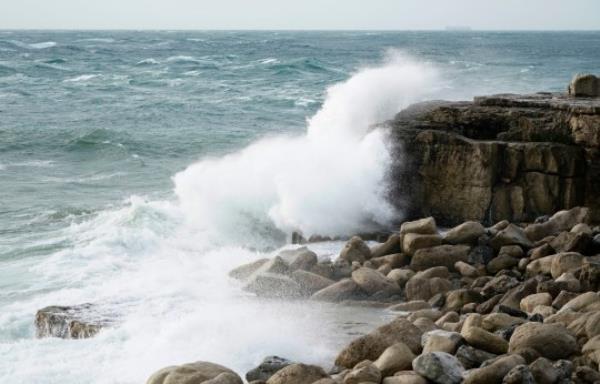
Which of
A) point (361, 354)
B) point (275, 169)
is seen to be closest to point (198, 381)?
point (361, 354)

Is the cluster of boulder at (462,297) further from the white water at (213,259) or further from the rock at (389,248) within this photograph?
the white water at (213,259)

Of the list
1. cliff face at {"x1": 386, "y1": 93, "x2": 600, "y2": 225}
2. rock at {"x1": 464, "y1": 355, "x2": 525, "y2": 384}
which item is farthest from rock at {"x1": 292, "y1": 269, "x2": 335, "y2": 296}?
rock at {"x1": 464, "y1": 355, "x2": 525, "y2": 384}

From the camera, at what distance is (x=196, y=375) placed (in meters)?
7.38

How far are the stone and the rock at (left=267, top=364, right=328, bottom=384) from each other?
155 inches

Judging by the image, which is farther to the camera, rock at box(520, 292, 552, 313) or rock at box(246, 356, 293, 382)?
rock at box(520, 292, 552, 313)

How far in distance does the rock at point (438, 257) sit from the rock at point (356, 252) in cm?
78

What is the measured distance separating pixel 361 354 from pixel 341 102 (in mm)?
9039

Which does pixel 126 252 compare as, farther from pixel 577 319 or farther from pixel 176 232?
pixel 577 319

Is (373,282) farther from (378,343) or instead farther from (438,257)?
(378,343)

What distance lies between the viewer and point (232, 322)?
9.52 metres

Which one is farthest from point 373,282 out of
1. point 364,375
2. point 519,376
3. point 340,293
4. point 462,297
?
point 519,376

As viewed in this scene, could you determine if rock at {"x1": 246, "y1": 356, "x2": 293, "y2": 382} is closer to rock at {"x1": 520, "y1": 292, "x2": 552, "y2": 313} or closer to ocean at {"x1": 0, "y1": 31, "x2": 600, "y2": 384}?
ocean at {"x1": 0, "y1": 31, "x2": 600, "y2": 384}

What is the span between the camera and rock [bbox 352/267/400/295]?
413 inches

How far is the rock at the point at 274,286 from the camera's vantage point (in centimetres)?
1062
